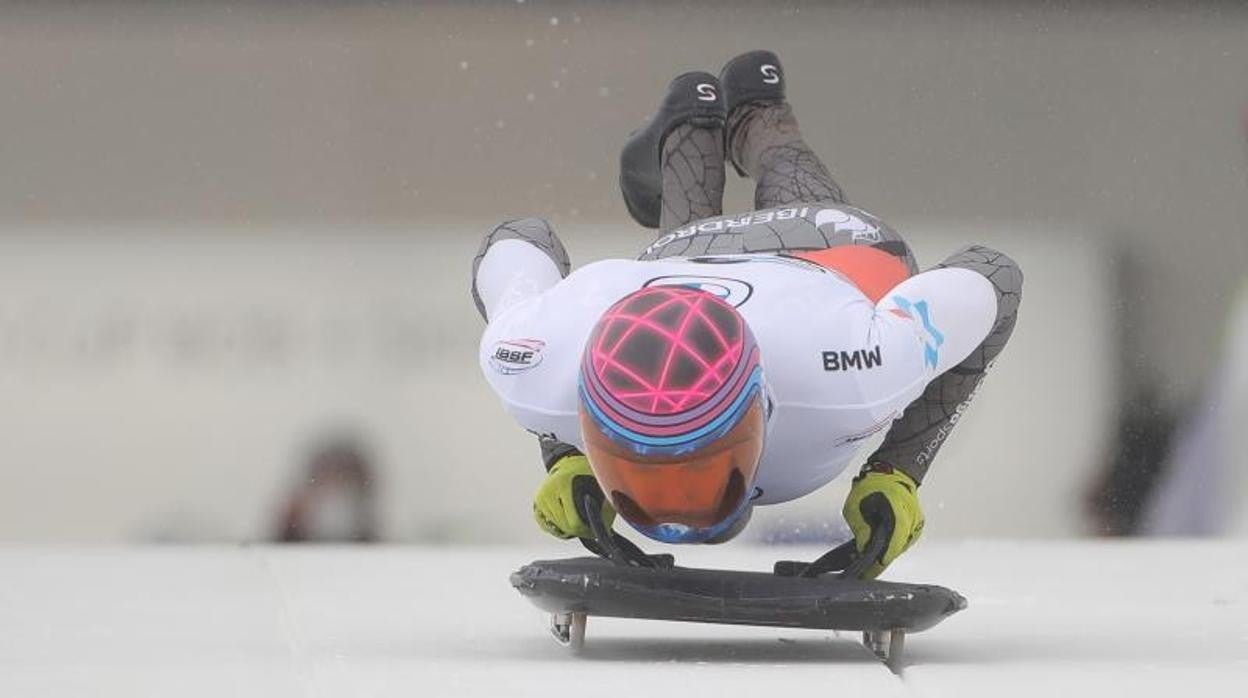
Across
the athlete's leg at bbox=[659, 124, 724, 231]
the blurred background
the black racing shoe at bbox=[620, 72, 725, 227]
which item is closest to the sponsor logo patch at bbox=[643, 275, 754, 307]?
the athlete's leg at bbox=[659, 124, 724, 231]

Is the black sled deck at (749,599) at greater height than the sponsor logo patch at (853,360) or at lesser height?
lesser

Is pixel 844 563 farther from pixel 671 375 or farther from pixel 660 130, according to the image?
pixel 660 130

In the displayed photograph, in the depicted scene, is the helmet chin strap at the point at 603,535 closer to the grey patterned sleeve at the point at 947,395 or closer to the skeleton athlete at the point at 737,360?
the skeleton athlete at the point at 737,360

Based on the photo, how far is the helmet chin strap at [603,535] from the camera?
4.15 m

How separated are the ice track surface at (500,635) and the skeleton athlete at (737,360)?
293mm

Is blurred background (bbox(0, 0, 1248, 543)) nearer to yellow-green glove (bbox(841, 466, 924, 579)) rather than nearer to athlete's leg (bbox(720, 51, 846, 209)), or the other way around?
athlete's leg (bbox(720, 51, 846, 209))

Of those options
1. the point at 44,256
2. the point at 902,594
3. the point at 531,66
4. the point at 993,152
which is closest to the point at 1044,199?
the point at 993,152

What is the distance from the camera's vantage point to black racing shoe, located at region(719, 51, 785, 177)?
5.69 metres

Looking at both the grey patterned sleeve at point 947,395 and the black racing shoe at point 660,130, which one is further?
the black racing shoe at point 660,130

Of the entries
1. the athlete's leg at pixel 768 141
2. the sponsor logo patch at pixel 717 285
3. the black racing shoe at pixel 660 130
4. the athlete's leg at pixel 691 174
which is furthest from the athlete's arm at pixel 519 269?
the athlete's leg at pixel 768 141

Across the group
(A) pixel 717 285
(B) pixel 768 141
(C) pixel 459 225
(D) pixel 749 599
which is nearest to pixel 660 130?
(B) pixel 768 141

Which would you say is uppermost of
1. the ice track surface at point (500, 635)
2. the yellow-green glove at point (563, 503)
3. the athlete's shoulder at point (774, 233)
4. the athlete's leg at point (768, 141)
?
the athlete's leg at point (768, 141)

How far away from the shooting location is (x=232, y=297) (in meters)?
8.84

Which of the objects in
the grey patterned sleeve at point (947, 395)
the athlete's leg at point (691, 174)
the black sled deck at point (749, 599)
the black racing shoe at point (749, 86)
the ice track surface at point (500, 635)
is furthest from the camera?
the black racing shoe at point (749, 86)
